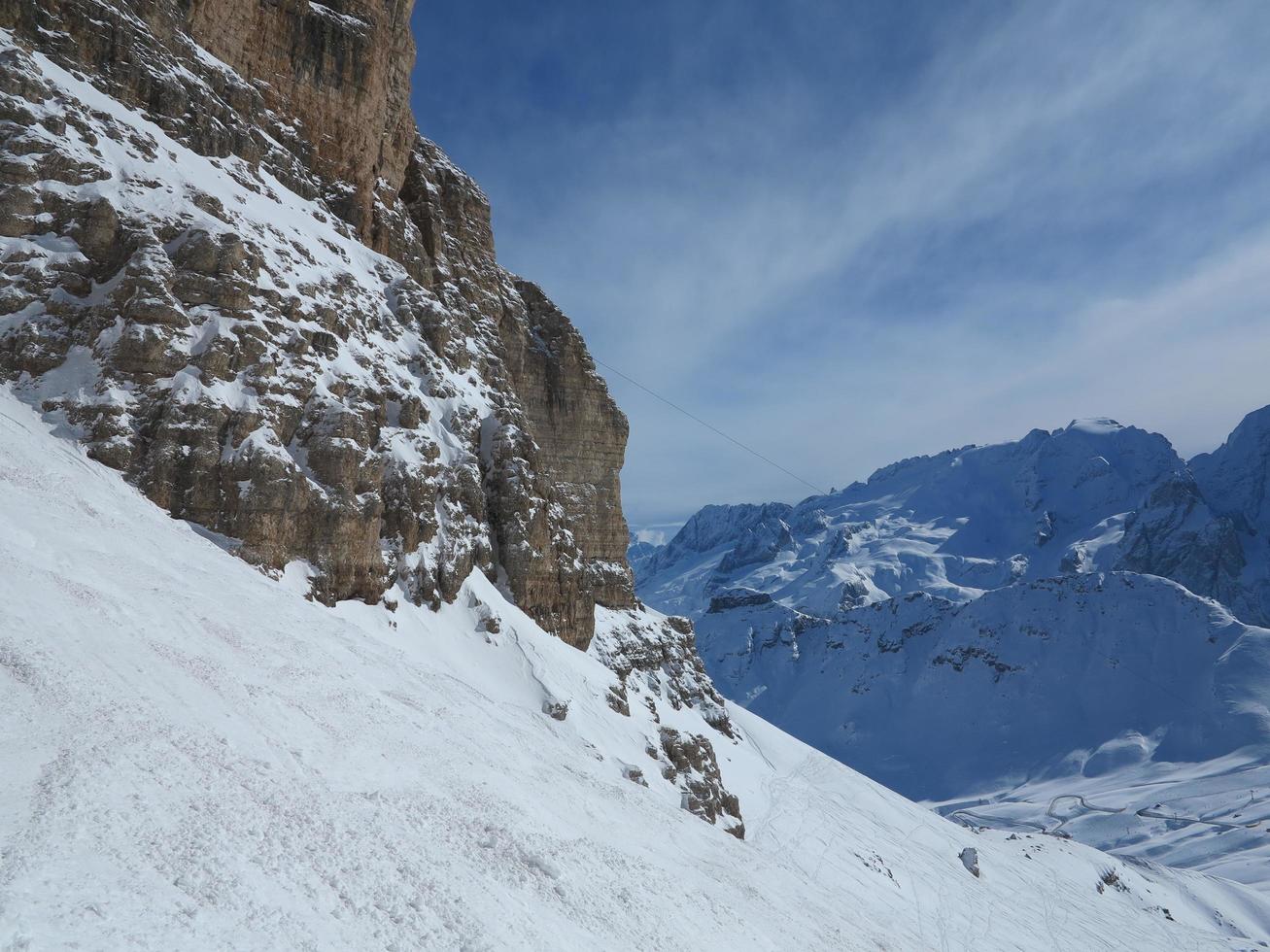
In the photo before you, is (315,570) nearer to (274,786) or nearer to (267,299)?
(267,299)

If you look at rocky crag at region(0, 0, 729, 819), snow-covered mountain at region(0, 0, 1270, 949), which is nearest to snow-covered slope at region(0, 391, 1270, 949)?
Answer: snow-covered mountain at region(0, 0, 1270, 949)

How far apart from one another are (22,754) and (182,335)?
66.8ft

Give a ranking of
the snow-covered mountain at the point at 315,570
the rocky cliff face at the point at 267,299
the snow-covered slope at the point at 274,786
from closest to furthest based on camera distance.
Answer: the snow-covered slope at the point at 274,786, the snow-covered mountain at the point at 315,570, the rocky cliff face at the point at 267,299

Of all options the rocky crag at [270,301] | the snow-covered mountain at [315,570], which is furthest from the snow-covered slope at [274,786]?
the rocky crag at [270,301]

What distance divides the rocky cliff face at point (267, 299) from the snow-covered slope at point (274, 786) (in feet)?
8.50

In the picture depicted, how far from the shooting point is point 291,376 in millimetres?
29766

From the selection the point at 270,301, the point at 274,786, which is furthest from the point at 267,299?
the point at 274,786

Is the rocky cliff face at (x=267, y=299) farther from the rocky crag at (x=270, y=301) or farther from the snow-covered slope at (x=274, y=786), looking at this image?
the snow-covered slope at (x=274, y=786)

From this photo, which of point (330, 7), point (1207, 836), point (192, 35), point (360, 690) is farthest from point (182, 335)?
point (1207, 836)

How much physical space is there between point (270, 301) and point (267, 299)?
0.43 feet

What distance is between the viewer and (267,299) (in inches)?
1192

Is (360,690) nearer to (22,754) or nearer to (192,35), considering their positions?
(22,754)

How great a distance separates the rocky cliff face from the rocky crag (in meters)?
0.10

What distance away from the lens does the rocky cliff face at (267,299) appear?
2589 centimetres
